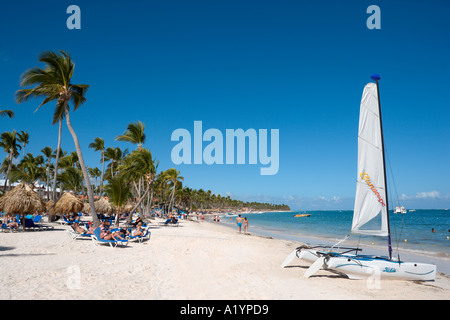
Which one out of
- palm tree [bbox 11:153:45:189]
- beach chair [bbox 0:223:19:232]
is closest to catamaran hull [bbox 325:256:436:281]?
beach chair [bbox 0:223:19:232]

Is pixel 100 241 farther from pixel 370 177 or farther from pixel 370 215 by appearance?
pixel 370 177

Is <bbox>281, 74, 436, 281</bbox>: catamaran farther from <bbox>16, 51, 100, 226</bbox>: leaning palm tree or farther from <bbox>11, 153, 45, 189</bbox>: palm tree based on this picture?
<bbox>11, 153, 45, 189</bbox>: palm tree

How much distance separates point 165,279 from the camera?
713 cm

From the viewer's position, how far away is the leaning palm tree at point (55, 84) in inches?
683

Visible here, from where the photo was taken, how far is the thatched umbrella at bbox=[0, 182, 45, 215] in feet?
Answer: 51.1

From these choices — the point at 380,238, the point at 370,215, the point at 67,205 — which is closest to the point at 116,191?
the point at 67,205

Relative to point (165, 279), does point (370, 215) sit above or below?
above

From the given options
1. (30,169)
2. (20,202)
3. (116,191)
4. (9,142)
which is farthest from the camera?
(30,169)

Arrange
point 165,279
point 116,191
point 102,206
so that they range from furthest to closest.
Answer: point 102,206, point 116,191, point 165,279

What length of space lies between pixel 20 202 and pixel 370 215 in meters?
17.2

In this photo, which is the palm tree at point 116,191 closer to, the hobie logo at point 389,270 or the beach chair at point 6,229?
the beach chair at point 6,229

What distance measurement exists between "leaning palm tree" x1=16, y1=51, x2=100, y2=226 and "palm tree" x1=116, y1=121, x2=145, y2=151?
939cm

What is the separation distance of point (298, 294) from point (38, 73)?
61.9 feet
